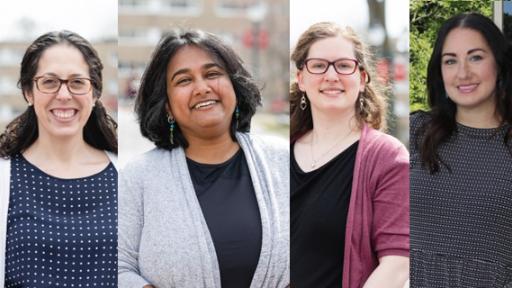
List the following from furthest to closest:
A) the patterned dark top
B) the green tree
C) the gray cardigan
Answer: the green tree → the patterned dark top → the gray cardigan

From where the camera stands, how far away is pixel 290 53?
339 cm

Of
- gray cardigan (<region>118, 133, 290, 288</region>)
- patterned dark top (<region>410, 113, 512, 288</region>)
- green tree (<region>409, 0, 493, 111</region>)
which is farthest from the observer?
green tree (<region>409, 0, 493, 111</region>)

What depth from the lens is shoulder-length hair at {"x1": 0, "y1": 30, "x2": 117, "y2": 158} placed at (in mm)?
3287

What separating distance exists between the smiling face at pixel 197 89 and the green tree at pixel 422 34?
3.23 feet

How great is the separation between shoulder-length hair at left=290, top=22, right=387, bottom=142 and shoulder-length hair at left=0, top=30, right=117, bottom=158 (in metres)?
0.88

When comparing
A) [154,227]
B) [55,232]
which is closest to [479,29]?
[154,227]

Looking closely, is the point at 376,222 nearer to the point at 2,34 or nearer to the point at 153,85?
the point at 153,85

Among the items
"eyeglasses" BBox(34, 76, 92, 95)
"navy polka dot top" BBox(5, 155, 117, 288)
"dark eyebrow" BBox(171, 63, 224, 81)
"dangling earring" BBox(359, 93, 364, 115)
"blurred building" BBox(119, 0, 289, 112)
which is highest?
"blurred building" BBox(119, 0, 289, 112)

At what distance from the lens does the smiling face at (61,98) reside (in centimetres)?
326

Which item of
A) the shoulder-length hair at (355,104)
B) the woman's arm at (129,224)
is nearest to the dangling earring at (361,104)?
the shoulder-length hair at (355,104)

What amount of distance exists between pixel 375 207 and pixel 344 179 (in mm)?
196

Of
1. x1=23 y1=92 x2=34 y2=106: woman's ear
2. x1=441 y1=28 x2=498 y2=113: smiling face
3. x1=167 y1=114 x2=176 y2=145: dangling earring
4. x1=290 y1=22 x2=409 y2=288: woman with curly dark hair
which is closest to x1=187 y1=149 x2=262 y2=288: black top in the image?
x1=167 y1=114 x2=176 y2=145: dangling earring

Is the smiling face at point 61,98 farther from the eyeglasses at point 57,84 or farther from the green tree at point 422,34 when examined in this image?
the green tree at point 422,34

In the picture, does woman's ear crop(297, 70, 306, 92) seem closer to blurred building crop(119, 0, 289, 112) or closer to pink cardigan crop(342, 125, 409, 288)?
blurred building crop(119, 0, 289, 112)
